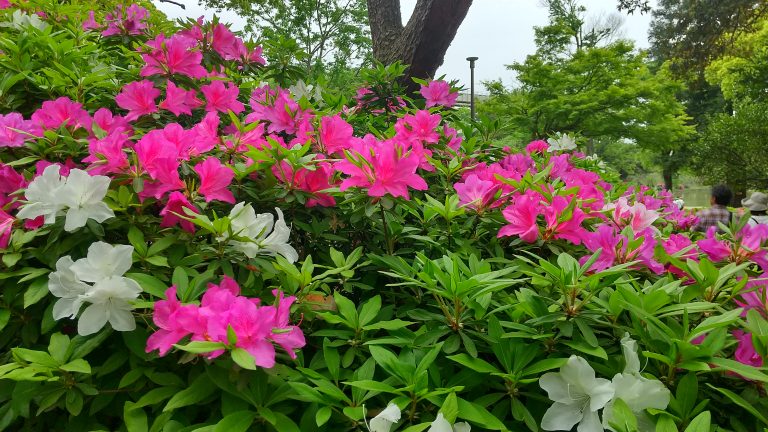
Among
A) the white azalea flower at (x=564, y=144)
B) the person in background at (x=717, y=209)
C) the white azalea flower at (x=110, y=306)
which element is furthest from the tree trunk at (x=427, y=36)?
the person in background at (x=717, y=209)

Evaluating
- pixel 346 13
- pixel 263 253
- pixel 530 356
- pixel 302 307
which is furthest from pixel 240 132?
pixel 346 13

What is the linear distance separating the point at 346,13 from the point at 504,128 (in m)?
13.8

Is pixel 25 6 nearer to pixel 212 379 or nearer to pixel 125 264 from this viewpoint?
pixel 125 264

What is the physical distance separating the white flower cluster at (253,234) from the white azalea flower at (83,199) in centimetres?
27

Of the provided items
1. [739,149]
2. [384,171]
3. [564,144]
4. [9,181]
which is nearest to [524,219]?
[384,171]

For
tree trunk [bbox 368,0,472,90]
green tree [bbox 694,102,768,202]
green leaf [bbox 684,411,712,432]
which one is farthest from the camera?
green tree [bbox 694,102,768,202]

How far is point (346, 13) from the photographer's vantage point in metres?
14.5

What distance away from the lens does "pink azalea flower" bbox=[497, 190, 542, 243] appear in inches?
45.9

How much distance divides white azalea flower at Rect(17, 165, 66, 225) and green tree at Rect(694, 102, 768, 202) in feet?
55.3

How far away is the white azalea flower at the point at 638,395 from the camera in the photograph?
775 millimetres

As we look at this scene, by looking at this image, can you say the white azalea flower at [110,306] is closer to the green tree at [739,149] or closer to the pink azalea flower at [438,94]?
the pink azalea flower at [438,94]

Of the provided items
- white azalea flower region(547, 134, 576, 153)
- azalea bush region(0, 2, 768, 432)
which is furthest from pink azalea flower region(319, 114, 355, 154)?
white azalea flower region(547, 134, 576, 153)

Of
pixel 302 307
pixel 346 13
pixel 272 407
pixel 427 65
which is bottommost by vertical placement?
pixel 272 407

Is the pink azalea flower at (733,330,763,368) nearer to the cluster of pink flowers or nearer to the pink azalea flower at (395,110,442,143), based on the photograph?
the cluster of pink flowers
